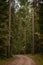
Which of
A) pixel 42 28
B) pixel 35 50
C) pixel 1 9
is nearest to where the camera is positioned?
pixel 42 28

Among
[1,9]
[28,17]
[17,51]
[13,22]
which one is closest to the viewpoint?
[1,9]

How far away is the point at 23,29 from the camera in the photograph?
66.4 metres

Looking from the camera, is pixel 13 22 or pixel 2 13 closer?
pixel 2 13

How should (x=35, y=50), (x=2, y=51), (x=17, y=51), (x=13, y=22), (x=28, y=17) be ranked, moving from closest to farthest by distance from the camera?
(x=2, y=51) < (x=13, y=22) < (x=35, y=50) < (x=28, y=17) < (x=17, y=51)

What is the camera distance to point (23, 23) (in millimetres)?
59750

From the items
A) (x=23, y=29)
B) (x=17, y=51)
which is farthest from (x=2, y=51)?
(x=23, y=29)

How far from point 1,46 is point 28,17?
108 ft


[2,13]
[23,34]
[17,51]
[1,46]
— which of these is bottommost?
[17,51]

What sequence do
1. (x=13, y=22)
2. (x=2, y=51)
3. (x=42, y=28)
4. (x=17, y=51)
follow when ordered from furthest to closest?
(x=17, y=51) < (x=13, y=22) < (x=2, y=51) < (x=42, y=28)

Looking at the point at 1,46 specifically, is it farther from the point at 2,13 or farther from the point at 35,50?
the point at 35,50

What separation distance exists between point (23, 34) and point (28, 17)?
9.36 metres

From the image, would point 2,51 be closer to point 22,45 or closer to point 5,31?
point 5,31

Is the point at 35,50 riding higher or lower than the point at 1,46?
lower

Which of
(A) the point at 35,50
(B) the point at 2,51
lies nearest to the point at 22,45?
(A) the point at 35,50
